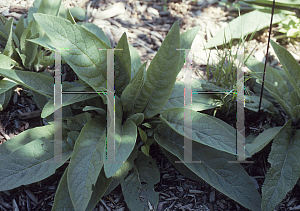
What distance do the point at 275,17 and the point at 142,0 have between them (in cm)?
137

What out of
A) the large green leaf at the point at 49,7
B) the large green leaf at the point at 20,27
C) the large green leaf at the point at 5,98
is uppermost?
the large green leaf at the point at 49,7

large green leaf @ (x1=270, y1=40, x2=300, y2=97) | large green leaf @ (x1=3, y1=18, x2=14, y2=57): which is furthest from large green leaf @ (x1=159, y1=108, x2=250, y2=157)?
large green leaf @ (x1=3, y1=18, x2=14, y2=57)

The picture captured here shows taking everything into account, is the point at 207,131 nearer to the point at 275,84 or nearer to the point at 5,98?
the point at 275,84

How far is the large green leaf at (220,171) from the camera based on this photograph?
4.49ft

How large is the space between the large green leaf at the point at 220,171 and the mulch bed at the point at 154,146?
0.69ft

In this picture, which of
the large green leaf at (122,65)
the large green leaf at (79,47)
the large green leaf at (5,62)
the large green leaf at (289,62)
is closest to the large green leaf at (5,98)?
the large green leaf at (5,62)

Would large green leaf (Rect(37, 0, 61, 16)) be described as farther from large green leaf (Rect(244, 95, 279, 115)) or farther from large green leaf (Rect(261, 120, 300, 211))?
large green leaf (Rect(261, 120, 300, 211))

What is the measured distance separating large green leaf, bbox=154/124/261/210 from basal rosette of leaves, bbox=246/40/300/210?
3.0 inches

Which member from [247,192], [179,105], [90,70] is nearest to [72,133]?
[90,70]

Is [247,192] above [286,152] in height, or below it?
below

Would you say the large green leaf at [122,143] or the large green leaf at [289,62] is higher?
the large green leaf at [289,62]

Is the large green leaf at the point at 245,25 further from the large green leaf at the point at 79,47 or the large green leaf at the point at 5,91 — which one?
the large green leaf at the point at 5,91

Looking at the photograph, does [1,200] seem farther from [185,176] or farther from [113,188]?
[185,176]

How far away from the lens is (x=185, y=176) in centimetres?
164
